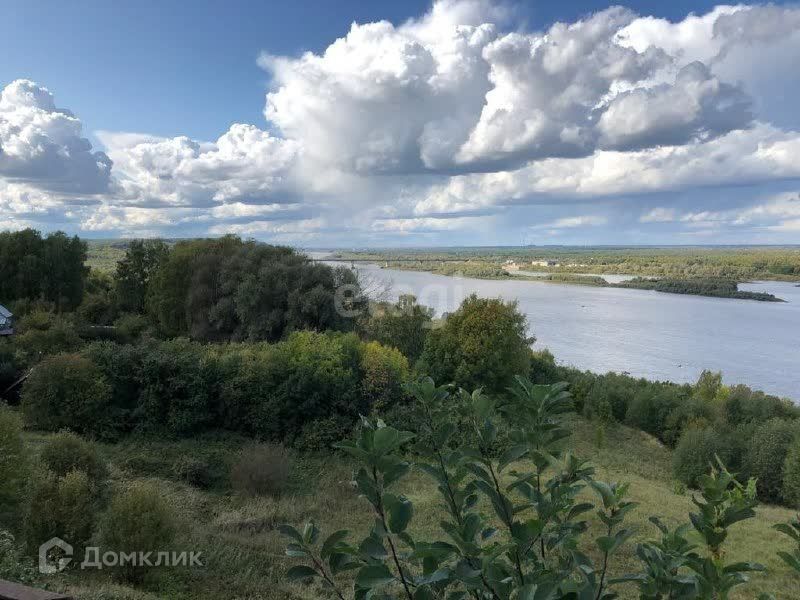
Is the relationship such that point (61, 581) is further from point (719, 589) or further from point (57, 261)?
point (57, 261)

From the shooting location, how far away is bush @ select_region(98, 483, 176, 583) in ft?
17.1

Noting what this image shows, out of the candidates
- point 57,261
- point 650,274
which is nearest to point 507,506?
point 57,261

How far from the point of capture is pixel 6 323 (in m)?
22.2

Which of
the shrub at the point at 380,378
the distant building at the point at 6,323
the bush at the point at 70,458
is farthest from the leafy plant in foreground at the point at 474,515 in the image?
the distant building at the point at 6,323

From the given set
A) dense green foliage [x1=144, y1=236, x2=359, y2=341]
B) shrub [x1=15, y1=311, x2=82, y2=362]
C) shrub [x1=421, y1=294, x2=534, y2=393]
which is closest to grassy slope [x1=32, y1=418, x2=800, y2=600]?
shrub [x1=421, y1=294, x2=534, y2=393]

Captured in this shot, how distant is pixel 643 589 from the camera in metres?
→ 1.26

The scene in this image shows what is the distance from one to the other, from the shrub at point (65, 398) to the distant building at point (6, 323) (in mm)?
11664

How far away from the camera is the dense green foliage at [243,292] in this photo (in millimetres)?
20281

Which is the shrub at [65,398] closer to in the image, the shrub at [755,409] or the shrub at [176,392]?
the shrub at [176,392]

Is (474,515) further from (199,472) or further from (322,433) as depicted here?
(322,433)

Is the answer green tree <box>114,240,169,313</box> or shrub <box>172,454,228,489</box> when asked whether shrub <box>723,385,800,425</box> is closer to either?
shrub <box>172,454,228,489</box>

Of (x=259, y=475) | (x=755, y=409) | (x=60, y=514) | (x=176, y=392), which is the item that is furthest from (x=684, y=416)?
(x=60, y=514)

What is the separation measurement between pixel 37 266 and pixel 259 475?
24.7m

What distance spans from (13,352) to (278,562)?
1377cm
